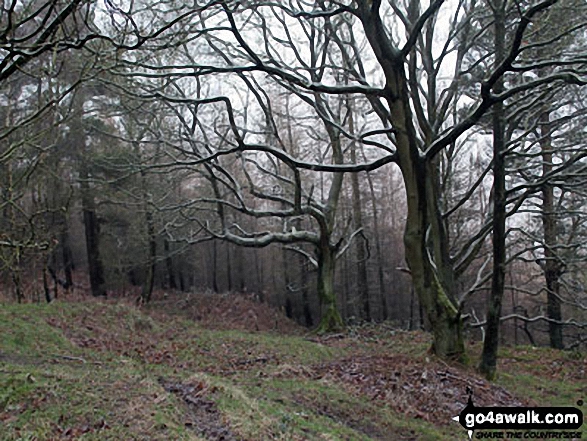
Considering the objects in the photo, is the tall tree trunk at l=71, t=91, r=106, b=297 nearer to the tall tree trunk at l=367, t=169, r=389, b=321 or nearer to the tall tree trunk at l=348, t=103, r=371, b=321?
the tall tree trunk at l=348, t=103, r=371, b=321

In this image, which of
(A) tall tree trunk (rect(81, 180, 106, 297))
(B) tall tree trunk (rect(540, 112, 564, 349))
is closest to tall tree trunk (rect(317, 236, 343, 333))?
(B) tall tree trunk (rect(540, 112, 564, 349))

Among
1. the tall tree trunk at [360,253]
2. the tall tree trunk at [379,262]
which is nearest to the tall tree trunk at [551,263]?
the tall tree trunk at [360,253]

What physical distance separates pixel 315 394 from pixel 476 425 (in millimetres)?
2001

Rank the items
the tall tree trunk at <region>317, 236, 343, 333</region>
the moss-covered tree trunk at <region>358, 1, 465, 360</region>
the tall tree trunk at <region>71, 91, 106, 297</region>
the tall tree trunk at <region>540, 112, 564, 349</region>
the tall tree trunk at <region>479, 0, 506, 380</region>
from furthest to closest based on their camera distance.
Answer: the tall tree trunk at <region>71, 91, 106, 297</region>, the tall tree trunk at <region>317, 236, 343, 333</region>, the tall tree trunk at <region>540, 112, 564, 349</region>, the moss-covered tree trunk at <region>358, 1, 465, 360</region>, the tall tree trunk at <region>479, 0, 506, 380</region>

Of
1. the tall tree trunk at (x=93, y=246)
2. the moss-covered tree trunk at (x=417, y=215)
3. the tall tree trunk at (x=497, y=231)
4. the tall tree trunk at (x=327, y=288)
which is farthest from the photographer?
the tall tree trunk at (x=93, y=246)

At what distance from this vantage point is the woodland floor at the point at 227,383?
389 cm

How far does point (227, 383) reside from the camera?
19.2ft

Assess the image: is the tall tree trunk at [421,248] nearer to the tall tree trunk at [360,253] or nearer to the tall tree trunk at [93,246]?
the tall tree trunk at [360,253]

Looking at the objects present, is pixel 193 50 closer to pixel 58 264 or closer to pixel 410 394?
A: pixel 410 394

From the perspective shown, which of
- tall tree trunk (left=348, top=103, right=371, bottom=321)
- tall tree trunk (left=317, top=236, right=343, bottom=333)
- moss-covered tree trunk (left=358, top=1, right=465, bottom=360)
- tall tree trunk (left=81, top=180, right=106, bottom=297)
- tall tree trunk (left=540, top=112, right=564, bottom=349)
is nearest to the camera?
moss-covered tree trunk (left=358, top=1, right=465, bottom=360)

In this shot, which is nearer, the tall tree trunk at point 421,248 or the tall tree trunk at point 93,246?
the tall tree trunk at point 421,248

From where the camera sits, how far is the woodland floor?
3891 millimetres

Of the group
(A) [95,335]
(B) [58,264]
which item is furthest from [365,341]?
(B) [58,264]

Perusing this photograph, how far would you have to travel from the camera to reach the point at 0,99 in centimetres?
1279
